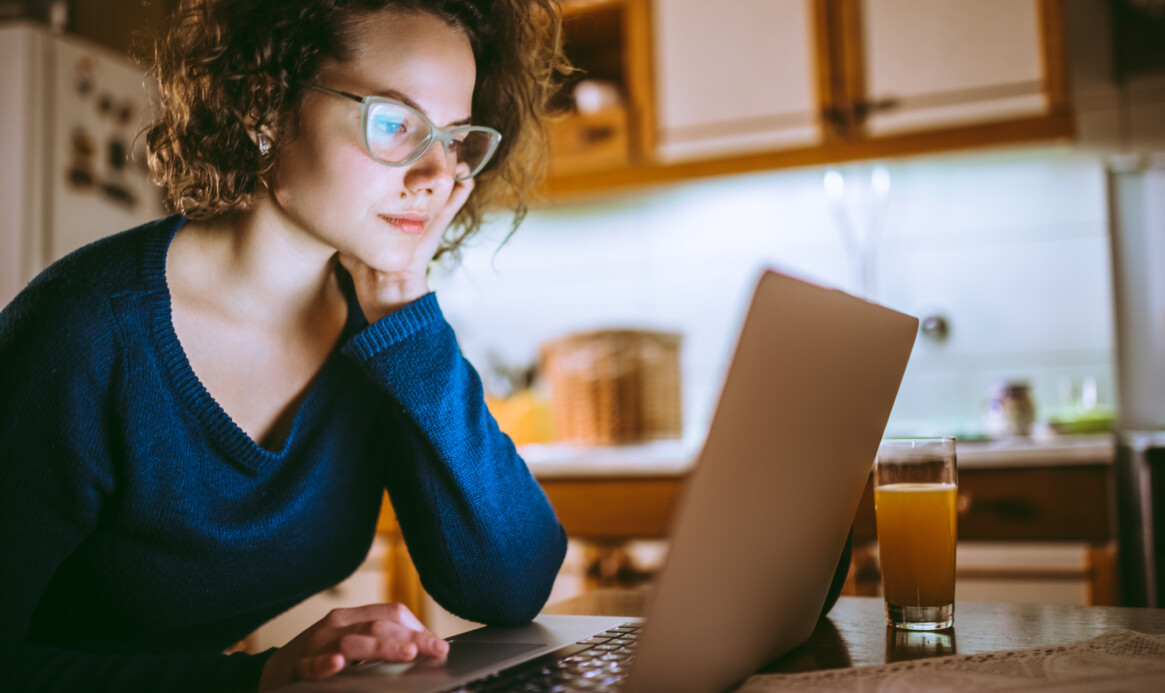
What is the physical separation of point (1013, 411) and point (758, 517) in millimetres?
1808

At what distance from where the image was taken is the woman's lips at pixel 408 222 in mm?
935

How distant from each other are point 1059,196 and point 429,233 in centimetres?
181

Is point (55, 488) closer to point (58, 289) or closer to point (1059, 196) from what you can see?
point (58, 289)

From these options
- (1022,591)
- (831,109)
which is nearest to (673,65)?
(831,109)

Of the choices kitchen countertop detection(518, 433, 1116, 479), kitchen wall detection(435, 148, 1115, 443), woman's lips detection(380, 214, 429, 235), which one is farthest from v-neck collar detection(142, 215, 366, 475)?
kitchen wall detection(435, 148, 1115, 443)

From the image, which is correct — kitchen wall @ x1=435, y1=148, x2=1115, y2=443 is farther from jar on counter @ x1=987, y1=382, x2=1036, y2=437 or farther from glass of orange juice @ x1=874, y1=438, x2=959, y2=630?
glass of orange juice @ x1=874, y1=438, x2=959, y2=630

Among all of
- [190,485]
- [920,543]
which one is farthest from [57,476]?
[920,543]

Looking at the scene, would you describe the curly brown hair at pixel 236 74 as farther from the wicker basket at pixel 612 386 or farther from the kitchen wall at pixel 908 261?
the wicker basket at pixel 612 386

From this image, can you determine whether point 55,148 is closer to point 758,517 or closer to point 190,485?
point 190,485

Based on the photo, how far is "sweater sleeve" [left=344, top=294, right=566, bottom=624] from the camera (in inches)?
35.0

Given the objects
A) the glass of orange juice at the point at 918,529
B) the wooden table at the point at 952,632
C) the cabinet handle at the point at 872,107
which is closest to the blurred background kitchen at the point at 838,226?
the cabinet handle at the point at 872,107

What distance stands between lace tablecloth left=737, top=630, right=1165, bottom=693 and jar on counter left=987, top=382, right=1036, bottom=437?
1.57 metres

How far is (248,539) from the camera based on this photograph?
2.96ft

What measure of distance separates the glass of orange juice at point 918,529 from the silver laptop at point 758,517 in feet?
0.16
